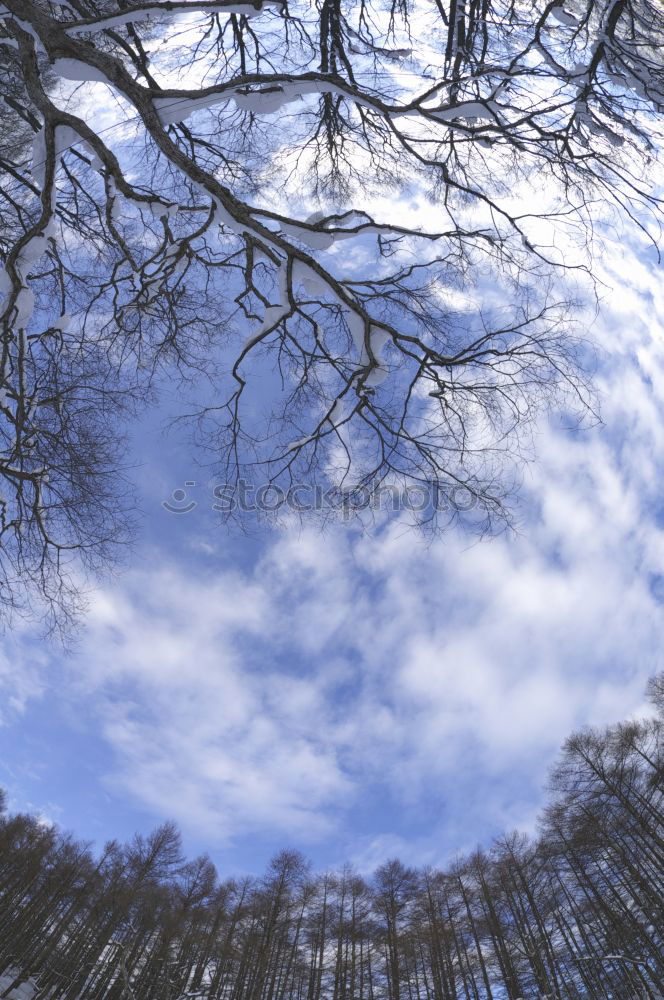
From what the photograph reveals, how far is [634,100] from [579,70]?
0.51 metres

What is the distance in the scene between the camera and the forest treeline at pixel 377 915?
1627 cm

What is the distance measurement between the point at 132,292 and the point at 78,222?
150 cm

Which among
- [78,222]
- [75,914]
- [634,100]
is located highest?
[75,914]

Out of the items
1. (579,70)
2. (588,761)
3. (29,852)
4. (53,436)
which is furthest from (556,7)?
(29,852)

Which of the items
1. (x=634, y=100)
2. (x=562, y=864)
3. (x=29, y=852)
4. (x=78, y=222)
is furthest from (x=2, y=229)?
(x=29, y=852)

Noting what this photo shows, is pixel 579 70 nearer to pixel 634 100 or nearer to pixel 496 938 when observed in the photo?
pixel 634 100

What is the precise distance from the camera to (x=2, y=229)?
505 cm

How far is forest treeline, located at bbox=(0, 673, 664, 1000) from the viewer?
16266 millimetres

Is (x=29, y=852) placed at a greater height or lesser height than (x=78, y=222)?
greater

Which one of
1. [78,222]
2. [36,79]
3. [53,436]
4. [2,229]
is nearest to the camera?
[36,79]

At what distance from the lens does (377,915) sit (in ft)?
72.1

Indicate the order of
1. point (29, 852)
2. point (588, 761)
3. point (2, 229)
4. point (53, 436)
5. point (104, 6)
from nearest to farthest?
1. point (53, 436)
2. point (104, 6)
3. point (2, 229)
4. point (588, 761)
5. point (29, 852)

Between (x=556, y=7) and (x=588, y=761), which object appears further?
(x=588, y=761)

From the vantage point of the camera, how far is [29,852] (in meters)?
21.4
